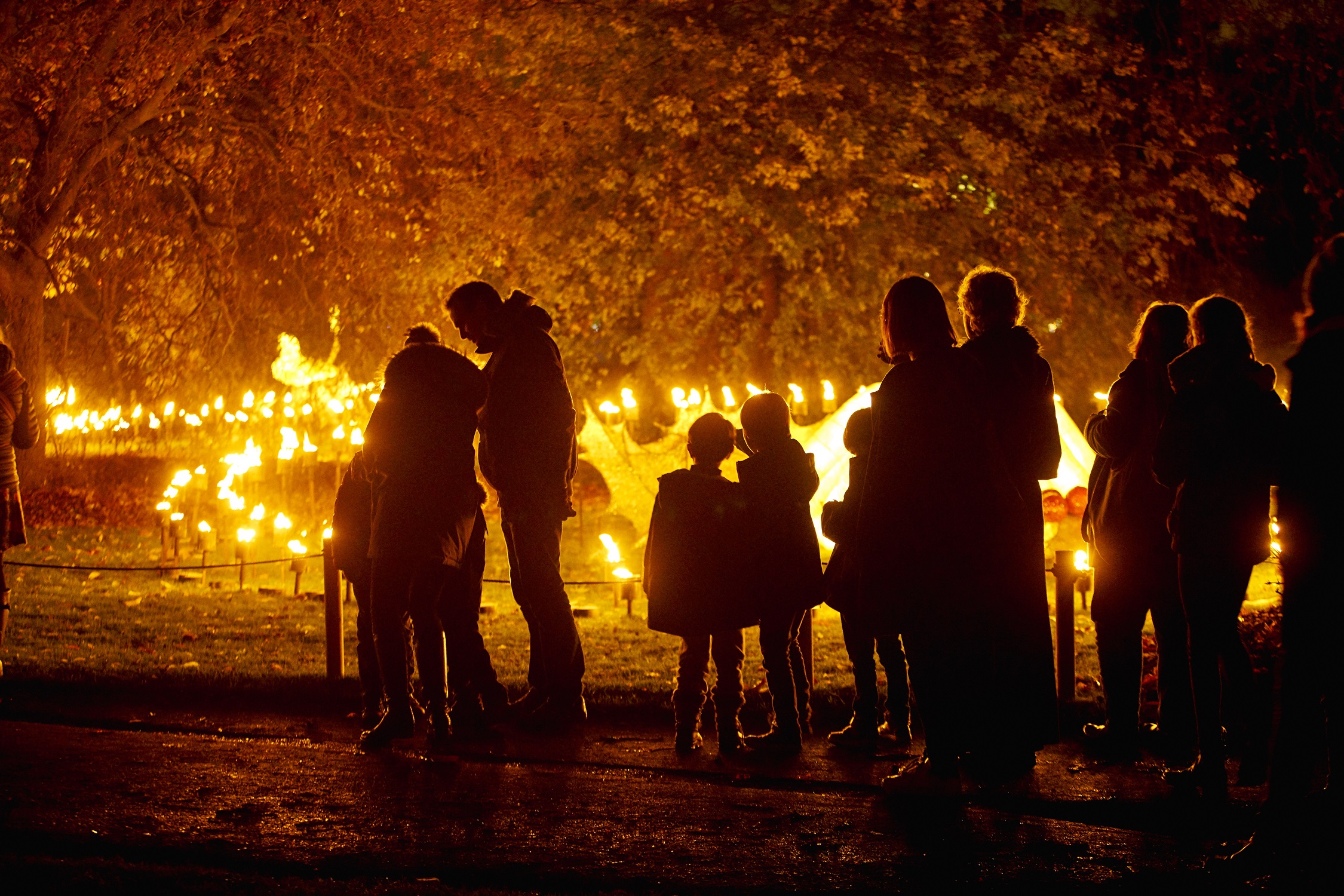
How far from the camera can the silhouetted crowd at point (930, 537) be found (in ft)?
15.2

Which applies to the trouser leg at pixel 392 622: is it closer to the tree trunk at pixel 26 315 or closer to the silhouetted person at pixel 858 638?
the silhouetted person at pixel 858 638

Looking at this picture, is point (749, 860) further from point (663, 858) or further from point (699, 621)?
point (699, 621)

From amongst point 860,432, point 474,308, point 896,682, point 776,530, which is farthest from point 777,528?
point 474,308

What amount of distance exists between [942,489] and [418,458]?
2398mm

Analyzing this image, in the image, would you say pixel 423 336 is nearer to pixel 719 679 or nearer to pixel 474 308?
pixel 474 308

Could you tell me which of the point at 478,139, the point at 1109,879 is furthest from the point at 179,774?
the point at 478,139

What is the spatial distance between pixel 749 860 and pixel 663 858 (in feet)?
0.94

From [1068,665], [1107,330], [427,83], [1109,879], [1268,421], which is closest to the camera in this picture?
[1109,879]

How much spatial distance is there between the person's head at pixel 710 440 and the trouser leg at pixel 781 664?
772mm

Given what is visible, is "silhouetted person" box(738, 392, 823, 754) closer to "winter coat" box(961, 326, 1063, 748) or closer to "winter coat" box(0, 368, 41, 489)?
"winter coat" box(961, 326, 1063, 748)

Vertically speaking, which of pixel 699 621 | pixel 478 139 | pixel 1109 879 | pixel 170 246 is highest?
pixel 478 139

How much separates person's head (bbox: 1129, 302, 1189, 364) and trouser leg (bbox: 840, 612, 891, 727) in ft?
5.76

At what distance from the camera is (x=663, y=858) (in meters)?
4.19

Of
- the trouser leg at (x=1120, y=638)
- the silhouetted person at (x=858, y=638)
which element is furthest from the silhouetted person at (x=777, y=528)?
the trouser leg at (x=1120, y=638)
